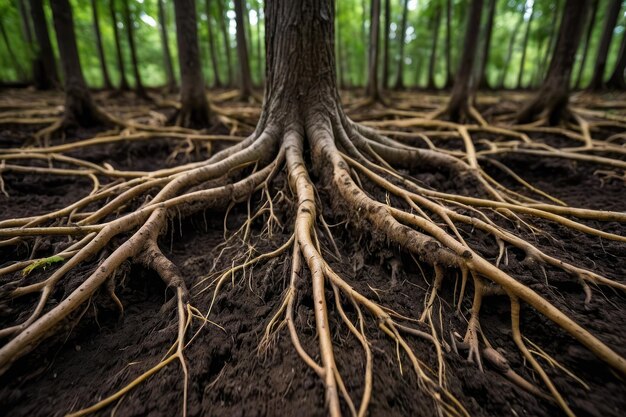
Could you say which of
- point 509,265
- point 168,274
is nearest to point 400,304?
point 509,265

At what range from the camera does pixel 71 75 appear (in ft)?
12.9

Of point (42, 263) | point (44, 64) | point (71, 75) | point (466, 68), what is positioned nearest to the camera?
point (42, 263)

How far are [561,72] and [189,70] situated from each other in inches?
220

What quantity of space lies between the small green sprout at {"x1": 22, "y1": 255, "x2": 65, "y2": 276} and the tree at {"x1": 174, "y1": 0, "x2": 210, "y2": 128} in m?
3.38

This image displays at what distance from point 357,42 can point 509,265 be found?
69.6ft

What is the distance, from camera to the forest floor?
118 cm

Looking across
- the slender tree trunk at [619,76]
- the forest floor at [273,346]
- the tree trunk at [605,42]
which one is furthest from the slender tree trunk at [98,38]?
the slender tree trunk at [619,76]

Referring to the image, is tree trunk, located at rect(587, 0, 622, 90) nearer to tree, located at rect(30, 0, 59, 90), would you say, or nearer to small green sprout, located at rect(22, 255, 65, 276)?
small green sprout, located at rect(22, 255, 65, 276)

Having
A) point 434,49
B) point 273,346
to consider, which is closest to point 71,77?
point 273,346

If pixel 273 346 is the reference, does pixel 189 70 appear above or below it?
above

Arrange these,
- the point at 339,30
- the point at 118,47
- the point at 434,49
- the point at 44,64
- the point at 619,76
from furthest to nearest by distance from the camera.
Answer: the point at 339,30, the point at 434,49, the point at 118,47, the point at 44,64, the point at 619,76

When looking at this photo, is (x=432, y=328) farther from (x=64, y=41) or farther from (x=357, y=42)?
(x=357, y=42)

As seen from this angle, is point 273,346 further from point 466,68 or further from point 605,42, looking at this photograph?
point 605,42

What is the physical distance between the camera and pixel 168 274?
5.78 feet
